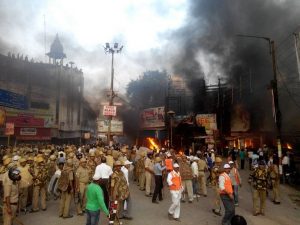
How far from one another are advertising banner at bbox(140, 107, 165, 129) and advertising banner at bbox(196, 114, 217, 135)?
5122 mm

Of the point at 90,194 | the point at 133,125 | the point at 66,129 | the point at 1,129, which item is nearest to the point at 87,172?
the point at 90,194

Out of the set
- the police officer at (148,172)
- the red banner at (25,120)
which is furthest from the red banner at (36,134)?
the police officer at (148,172)

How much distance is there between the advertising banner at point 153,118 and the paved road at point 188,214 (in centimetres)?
2436

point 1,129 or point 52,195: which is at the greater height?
point 1,129

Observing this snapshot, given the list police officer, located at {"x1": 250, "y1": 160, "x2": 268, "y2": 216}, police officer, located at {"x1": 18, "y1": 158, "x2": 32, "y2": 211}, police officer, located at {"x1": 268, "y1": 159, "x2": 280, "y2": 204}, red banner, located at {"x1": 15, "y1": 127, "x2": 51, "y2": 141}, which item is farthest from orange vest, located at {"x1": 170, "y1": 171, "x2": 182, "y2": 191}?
red banner, located at {"x1": 15, "y1": 127, "x2": 51, "y2": 141}

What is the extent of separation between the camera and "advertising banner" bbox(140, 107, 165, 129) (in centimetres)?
3734

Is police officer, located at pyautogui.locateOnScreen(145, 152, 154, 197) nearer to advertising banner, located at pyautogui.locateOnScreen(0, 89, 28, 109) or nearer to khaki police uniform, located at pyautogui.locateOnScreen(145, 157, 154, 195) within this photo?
khaki police uniform, located at pyautogui.locateOnScreen(145, 157, 154, 195)

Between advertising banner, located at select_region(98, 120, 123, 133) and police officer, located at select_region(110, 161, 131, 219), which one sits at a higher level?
advertising banner, located at select_region(98, 120, 123, 133)

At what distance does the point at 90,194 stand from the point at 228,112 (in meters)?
33.1

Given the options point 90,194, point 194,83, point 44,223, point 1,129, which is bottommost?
point 44,223

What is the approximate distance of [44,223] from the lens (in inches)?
344

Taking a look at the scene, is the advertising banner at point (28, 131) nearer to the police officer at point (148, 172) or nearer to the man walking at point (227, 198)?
the police officer at point (148, 172)

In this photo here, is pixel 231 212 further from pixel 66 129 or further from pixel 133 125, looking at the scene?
pixel 66 129

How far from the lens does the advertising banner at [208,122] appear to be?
33.1 m
